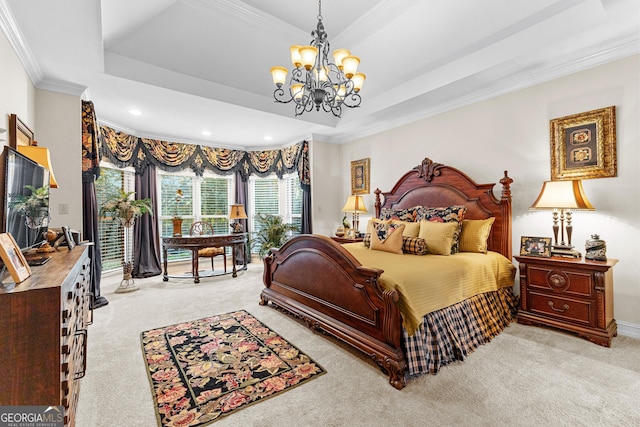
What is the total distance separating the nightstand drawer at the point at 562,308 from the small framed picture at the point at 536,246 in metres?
0.39

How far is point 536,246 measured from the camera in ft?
9.28

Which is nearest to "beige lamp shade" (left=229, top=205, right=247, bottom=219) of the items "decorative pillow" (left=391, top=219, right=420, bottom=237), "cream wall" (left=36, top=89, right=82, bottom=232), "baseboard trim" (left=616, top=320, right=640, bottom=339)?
"cream wall" (left=36, top=89, right=82, bottom=232)

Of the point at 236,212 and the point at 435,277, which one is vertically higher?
the point at 236,212

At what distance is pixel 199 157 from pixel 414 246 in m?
4.58

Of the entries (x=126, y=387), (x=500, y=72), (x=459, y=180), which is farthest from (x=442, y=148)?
(x=126, y=387)

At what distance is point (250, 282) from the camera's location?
4656 millimetres

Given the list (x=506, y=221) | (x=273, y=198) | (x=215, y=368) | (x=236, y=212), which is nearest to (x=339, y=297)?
(x=215, y=368)

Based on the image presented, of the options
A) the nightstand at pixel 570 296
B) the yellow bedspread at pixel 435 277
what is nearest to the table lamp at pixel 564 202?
the nightstand at pixel 570 296

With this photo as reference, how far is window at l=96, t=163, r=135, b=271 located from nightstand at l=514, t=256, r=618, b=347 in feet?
19.4

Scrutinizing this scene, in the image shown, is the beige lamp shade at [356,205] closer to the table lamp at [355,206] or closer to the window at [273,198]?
the table lamp at [355,206]

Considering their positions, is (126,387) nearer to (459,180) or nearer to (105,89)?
(105,89)

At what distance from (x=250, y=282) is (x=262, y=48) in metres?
3.38

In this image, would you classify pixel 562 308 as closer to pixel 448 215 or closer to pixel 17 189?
pixel 448 215

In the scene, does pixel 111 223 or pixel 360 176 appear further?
pixel 360 176
